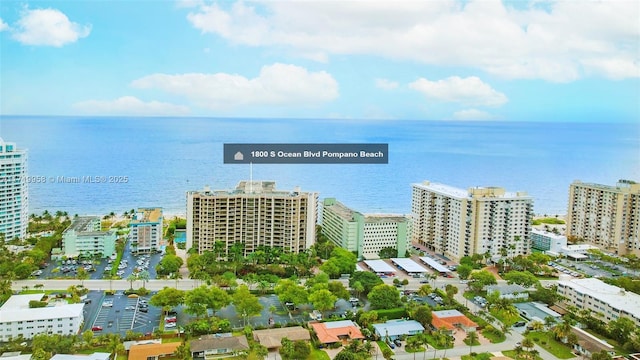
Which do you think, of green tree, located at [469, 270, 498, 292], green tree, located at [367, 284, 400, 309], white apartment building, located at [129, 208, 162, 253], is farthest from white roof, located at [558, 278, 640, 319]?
white apartment building, located at [129, 208, 162, 253]

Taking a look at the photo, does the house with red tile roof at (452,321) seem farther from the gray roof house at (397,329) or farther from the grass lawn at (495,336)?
the gray roof house at (397,329)

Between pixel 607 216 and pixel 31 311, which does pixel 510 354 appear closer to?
pixel 31 311

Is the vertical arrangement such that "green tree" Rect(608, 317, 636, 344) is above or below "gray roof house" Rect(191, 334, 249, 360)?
above

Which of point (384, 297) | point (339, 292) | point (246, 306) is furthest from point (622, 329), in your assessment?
point (246, 306)

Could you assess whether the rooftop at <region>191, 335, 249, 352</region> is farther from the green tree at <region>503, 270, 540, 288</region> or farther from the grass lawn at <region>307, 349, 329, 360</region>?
the green tree at <region>503, 270, 540, 288</region>

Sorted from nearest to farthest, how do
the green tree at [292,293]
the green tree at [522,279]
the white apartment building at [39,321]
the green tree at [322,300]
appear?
the white apartment building at [39,321]
the green tree at [322,300]
the green tree at [292,293]
the green tree at [522,279]

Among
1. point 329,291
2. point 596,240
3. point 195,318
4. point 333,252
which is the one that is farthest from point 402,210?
point 195,318

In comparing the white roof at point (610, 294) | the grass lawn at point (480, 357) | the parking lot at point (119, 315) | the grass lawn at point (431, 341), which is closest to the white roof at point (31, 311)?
the parking lot at point (119, 315)

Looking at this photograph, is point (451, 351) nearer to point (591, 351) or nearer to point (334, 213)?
point (591, 351)
